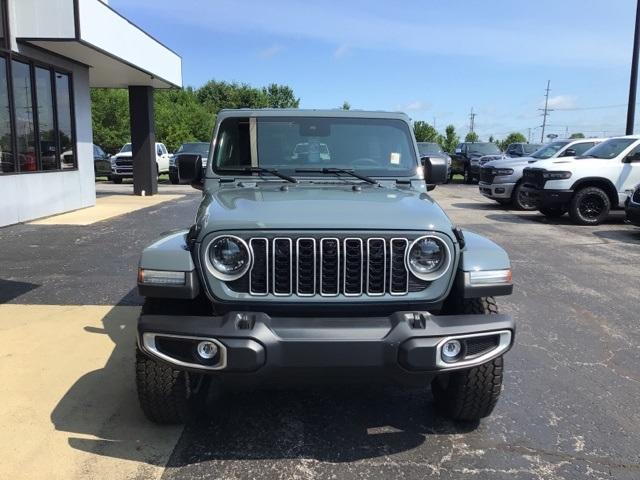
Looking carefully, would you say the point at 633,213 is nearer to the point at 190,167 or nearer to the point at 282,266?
the point at 190,167

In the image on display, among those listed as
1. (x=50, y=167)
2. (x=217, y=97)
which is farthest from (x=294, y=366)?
(x=217, y=97)

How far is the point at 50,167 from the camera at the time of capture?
12703 millimetres

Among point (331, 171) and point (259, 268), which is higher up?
point (331, 171)

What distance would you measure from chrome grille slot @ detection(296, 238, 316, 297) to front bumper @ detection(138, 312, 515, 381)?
0.17 meters

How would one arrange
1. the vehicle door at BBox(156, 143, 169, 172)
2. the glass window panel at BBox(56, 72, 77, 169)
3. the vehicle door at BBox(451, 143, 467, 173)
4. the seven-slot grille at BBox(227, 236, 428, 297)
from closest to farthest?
1. the seven-slot grille at BBox(227, 236, 428, 297)
2. the glass window panel at BBox(56, 72, 77, 169)
3. the vehicle door at BBox(451, 143, 467, 173)
4. the vehicle door at BBox(156, 143, 169, 172)

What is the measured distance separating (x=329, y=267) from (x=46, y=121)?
11.8 metres

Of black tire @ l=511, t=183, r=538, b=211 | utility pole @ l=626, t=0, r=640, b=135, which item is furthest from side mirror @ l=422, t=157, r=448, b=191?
utility pole @ l=626, t=0, r=640, b=135

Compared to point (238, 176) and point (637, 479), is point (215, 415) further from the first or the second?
point (637, 479)

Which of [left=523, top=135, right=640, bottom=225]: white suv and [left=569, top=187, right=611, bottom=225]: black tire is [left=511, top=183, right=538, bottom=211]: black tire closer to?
[left=523, top=135, right=640, bottom=225]: white suv

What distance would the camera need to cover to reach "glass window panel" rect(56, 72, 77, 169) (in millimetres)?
13188

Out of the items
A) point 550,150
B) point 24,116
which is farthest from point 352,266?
point 550,150

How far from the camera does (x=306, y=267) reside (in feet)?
9.40

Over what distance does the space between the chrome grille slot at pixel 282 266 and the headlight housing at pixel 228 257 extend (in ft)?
0.44

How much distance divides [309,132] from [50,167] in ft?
33.8
